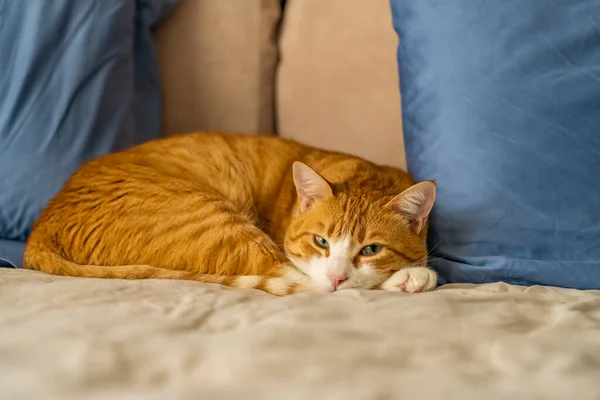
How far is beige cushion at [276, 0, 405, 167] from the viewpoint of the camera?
180 centimetres

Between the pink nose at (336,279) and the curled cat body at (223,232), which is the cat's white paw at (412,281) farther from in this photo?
the pink nose at (336,279)

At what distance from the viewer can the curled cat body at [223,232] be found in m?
1.24

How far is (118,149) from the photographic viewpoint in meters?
1.69

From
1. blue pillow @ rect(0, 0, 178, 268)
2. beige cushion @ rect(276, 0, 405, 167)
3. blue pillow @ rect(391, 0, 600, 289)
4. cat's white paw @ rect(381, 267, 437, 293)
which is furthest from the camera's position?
beige cushion @ rect(276, 0, 405, 167)

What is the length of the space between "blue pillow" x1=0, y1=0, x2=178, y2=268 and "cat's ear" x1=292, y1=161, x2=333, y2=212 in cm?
65

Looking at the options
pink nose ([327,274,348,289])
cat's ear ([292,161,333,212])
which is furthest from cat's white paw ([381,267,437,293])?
cat's ear ([292,161,333,212])

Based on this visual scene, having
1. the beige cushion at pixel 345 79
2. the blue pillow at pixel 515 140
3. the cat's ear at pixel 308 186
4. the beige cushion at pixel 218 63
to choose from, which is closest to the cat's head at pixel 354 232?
the cat's ear at pixel 308 186

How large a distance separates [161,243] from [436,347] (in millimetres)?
736

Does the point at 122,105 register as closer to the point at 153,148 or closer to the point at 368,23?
the point at 153,148

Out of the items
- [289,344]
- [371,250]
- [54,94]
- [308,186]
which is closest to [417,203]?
[371,250]

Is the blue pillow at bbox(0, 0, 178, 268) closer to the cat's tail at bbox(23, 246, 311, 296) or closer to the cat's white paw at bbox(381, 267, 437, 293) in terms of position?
the cat's tail at bbox(23, 246, 311, 296)

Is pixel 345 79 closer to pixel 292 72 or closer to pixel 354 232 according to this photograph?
pixel 292 72

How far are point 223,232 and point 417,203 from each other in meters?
0.49

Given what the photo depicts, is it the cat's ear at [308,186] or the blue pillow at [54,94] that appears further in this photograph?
the blue pillow at [54,94]
